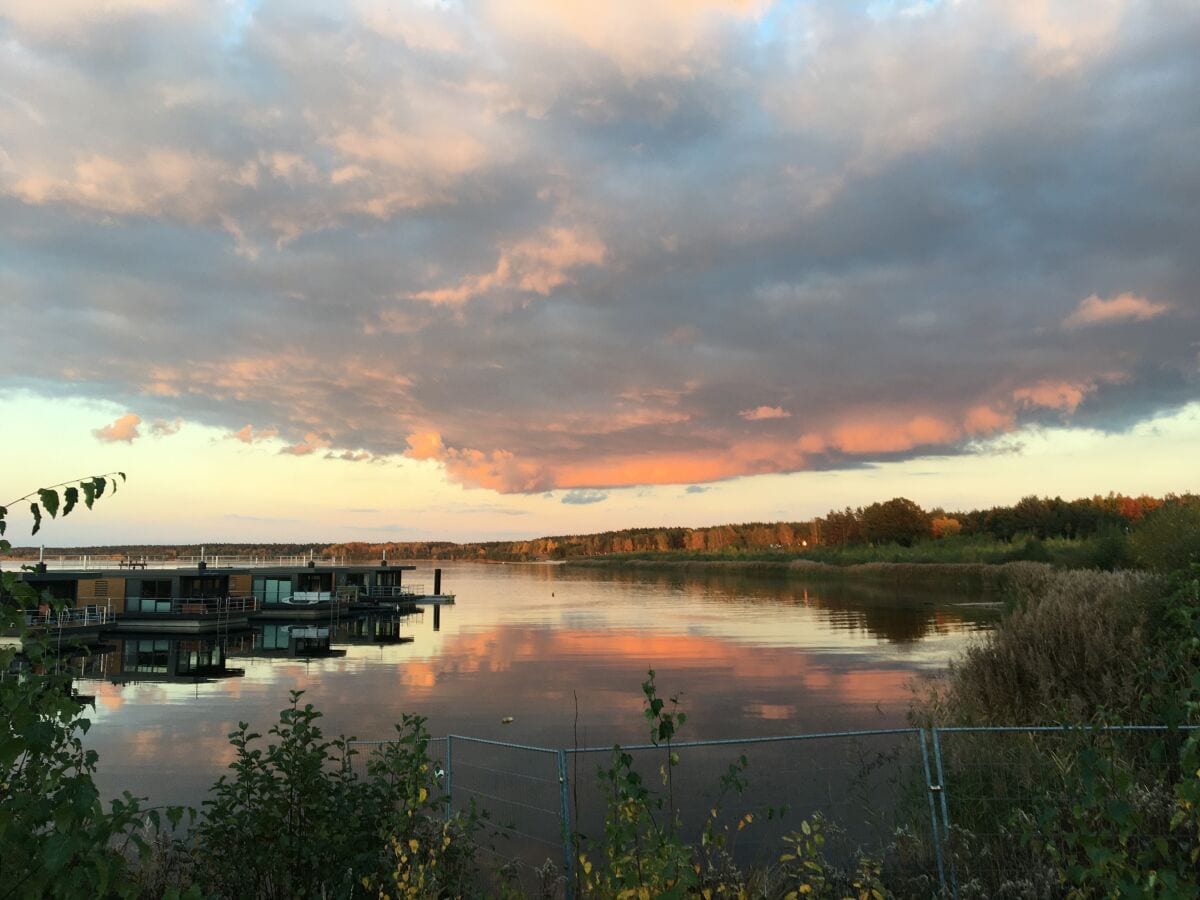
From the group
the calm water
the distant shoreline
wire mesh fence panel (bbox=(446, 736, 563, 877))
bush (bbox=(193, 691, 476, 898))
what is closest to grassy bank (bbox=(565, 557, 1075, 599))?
the distant shoreline

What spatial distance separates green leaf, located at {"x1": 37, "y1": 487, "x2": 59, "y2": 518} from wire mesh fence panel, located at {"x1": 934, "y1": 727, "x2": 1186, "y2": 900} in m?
5.50

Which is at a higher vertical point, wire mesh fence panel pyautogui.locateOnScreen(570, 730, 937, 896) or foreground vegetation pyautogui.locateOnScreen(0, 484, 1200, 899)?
foreground vegetation pyautogui.locateOnScreen(0, 484, 1200, 899)

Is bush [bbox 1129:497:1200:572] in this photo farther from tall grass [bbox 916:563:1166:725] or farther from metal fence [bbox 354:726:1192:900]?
metal fence [bbox 354:726:1192:900]

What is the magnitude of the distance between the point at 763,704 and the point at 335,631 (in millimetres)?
37675

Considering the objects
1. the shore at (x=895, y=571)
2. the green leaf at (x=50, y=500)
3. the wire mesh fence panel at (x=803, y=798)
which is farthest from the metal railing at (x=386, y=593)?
the green leaf at (x=50, y=500)

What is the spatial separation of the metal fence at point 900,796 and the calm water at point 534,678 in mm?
4437

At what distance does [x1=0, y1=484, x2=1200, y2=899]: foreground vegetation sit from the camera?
390 centimetres

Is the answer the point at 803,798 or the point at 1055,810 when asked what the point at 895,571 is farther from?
the point at 1055,810

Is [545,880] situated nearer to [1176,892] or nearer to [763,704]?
[1176,892]

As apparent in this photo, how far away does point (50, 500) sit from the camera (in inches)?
179

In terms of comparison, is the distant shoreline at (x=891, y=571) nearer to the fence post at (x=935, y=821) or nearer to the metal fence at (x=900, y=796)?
the metal fence at (x=900, y=796)

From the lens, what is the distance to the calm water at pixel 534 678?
2067cm

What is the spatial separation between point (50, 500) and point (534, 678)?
27074mm

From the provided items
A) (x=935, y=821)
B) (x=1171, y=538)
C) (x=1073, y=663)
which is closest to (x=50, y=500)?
(x=935, y=821)
